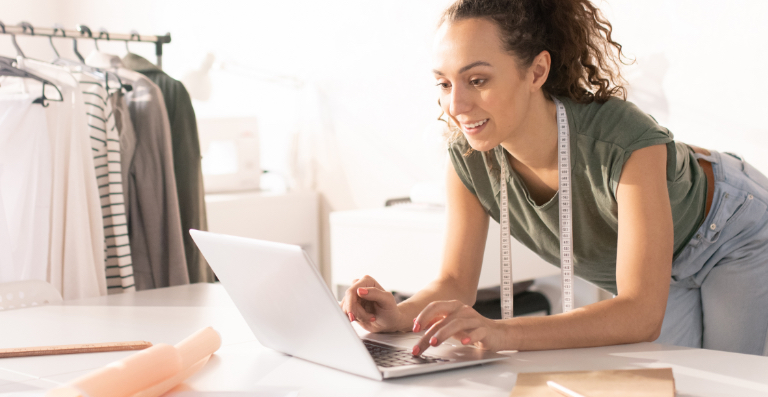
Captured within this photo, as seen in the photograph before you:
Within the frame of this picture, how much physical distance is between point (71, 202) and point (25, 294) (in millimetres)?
460

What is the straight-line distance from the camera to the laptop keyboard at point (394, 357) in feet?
2.98

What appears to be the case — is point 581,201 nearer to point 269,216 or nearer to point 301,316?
point 301,316

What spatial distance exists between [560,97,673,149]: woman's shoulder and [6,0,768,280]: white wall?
3.65 feet

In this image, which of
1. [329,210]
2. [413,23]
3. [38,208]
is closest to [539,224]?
[38,208]

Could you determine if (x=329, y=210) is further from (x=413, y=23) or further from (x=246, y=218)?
(x=413, y=23)

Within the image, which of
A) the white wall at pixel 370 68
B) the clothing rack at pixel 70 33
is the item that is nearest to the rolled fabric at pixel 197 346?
the clothing rack at pixel 70 33

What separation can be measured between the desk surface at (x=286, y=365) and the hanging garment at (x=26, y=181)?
2.10ft

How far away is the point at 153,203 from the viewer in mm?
2188

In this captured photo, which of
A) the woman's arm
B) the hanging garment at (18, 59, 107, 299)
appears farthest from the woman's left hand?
the hanging garment at (18, 59, 107, 299)

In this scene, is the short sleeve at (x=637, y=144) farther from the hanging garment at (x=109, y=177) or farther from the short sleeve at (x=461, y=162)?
the hanging garment at (x=109, y=177)

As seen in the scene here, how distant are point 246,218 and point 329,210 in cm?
50

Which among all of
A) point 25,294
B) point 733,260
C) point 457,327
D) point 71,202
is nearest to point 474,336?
point 457,327

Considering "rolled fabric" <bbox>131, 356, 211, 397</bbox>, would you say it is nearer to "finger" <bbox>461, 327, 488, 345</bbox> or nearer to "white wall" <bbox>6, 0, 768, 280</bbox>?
"finger" <bbox>461, 327, 488, 345</bbox>

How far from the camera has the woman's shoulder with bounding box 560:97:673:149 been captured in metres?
1.20
